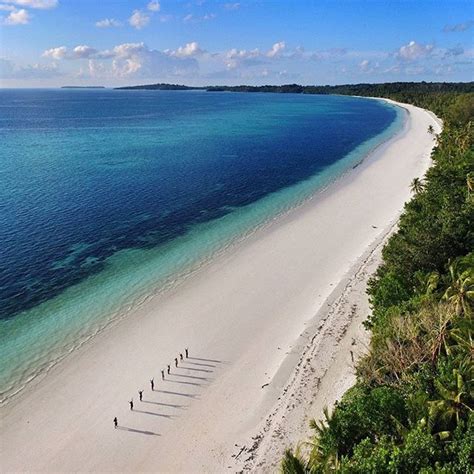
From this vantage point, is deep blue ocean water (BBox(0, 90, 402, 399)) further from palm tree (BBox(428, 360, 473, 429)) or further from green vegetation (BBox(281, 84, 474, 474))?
palm tree (BBox(428, 360, 473, 429))

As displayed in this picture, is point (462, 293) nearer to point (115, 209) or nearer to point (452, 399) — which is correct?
point (452, 399)

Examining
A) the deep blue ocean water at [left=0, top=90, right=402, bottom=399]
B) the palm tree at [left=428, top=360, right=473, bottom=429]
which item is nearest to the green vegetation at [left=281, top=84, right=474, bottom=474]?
the palm tree at [left=428, top=360, right=473, bottom=429]

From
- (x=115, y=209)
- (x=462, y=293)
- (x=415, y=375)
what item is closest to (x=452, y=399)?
(x=415, y=375)

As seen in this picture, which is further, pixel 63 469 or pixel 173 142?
pixel 173 142

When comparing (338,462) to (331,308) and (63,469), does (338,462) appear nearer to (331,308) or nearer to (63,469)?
(63,469)

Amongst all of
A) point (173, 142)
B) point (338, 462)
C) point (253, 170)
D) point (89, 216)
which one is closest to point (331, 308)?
point (338, 462)
